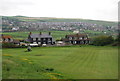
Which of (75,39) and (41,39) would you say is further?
(75,39)

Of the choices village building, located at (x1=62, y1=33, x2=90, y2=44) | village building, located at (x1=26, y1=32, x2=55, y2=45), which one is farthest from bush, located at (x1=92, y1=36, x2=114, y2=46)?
village building, located at (x1=26, y1=32, x2=55, y2=45)

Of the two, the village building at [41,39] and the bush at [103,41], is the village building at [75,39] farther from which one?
the bush at [103,41]

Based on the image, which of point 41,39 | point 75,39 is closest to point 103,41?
point 75,39

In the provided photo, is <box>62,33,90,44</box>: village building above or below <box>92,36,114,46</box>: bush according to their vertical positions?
below

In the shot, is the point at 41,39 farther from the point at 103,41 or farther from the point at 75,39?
the point at 103,41

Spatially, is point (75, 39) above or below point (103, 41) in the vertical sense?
below

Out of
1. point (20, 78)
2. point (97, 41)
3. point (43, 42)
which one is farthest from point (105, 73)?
point (43, 42)

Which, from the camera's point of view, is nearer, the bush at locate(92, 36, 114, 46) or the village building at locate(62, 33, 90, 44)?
the bush at locate(92, 36, 114, 46)

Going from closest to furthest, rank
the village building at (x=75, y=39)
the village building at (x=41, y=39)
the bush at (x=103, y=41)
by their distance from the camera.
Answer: the bush at (x=103, y=41) → the village building at (x=41, y=39) → the village building at (x=75, y=39)

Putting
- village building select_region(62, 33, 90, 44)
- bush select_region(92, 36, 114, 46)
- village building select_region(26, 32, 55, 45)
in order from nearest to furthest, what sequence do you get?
1. bush select_region(92, 36, 114, 46)
2. village building select_region(26, 32, 55, 45)
3. village building select_region(62, 33, 90, 44)

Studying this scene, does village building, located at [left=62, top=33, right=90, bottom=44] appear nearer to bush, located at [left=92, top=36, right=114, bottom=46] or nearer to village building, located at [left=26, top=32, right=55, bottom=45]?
village building, located at [left=26, top=32, right=55, bottom=45]

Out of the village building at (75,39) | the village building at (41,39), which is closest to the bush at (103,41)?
the village building at (75,39)

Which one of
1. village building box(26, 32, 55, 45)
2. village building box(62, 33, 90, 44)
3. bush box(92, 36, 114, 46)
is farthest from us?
village building box(62, 33, 90, 44)
